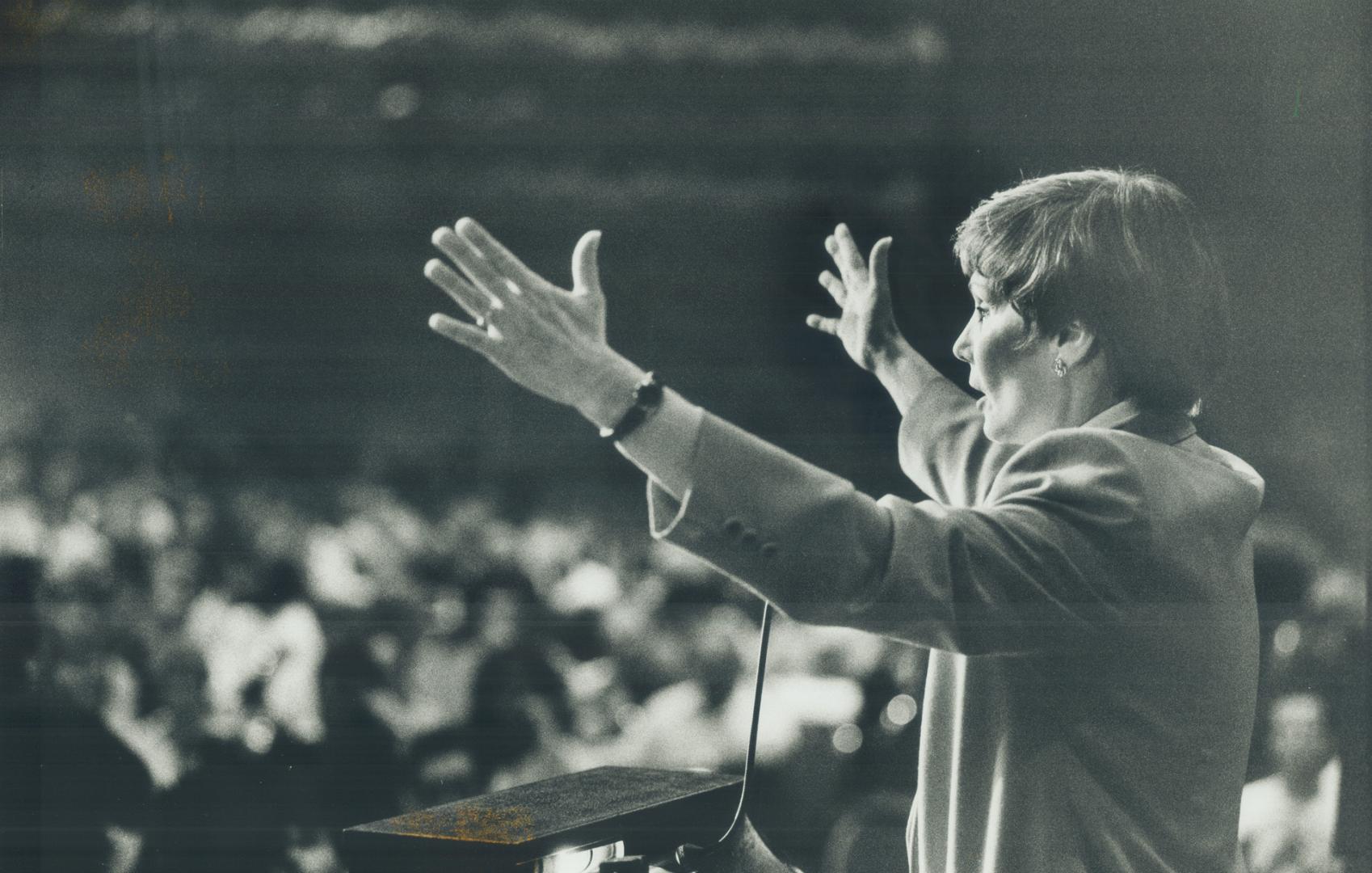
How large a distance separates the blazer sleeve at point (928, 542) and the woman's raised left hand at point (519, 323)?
86 millimetres

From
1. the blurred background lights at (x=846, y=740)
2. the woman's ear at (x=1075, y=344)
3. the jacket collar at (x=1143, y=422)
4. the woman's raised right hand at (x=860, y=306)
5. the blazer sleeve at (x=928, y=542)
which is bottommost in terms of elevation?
the blurred background lights at (x=846, y=740)

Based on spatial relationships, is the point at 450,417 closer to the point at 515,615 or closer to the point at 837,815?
the point at 515,615

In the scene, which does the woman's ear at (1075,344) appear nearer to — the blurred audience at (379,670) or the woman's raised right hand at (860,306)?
the woman's raised right hand at (860,306)

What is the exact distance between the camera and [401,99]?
151 cm

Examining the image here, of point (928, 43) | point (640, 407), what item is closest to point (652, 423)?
point (640, 407)

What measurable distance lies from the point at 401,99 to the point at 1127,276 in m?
1.02

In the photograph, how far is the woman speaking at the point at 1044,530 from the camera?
70cm

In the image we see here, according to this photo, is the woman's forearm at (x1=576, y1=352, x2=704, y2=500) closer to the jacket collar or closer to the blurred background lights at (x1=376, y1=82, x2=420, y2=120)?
the jacket collar

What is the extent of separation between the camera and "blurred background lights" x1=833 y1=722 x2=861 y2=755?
62.2 inches

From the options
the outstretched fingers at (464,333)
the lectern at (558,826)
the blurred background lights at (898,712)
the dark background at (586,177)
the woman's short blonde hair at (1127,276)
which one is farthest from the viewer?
the blurred background lights at (898,712)

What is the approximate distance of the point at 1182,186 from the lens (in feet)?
5.04

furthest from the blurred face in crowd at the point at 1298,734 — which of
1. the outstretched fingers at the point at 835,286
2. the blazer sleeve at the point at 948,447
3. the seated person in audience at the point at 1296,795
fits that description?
the outstretched fingers at the point at 835,286

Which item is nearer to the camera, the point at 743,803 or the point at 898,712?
the point at 743,803

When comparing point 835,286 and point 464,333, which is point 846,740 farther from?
point 464,333
